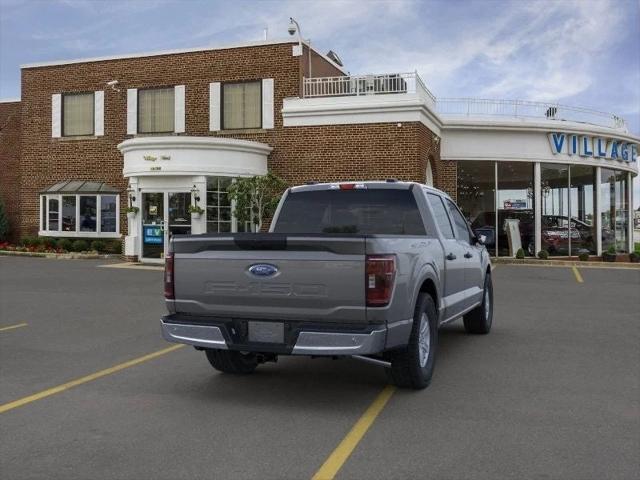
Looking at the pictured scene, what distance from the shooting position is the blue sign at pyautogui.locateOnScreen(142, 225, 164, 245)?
2023 centimetres

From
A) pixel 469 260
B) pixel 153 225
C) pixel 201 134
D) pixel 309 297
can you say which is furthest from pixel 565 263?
pixel 309 297

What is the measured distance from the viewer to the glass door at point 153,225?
20.2m

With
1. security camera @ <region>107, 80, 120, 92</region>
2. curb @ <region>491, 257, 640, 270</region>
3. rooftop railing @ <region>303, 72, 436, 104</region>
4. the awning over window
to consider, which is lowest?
curb @ <region>491, 257, 640, 270</region>

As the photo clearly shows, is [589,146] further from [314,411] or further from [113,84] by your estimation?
[314,411]

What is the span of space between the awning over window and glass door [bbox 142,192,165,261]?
374cm

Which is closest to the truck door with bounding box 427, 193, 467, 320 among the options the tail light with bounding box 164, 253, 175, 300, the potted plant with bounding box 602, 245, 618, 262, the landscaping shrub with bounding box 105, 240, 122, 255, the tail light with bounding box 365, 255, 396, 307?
the tail light with bounding box 365, 255, 396, 307

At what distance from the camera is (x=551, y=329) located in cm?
905

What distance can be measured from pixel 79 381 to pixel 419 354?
3214 millimetres

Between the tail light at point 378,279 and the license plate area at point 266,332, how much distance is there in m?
0.76

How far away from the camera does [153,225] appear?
20.3 meters

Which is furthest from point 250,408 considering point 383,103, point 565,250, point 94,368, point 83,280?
point 565,250

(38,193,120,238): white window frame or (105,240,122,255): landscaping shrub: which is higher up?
(38,193,120,238): white window frame

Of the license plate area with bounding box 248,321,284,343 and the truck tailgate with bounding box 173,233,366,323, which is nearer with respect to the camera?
the truck tailgate with bounding box 173,233,366,323

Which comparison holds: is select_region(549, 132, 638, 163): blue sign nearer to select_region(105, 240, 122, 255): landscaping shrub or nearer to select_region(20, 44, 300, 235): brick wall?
select_region(20, 44, 300, 235): brick wall
